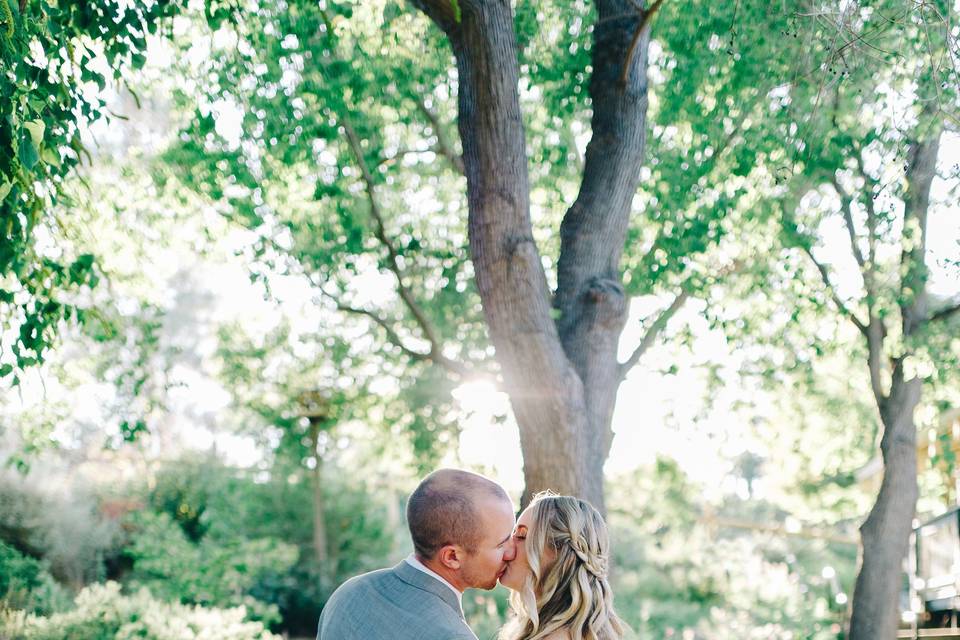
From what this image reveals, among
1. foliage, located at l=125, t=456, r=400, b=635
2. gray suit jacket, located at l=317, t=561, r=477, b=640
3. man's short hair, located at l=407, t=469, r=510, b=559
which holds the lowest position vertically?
gray suit jacket, located at l=317, t=561, r=477, b=640

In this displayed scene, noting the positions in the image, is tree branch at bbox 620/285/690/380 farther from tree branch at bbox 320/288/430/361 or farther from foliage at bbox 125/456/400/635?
foliage at bbox 125/456/400/635

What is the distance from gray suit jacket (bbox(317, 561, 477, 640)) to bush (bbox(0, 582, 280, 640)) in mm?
6884

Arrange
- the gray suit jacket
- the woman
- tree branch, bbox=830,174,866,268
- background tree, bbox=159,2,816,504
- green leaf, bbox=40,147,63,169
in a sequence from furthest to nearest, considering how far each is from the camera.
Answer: tree branch, bbox=830,174,866,268
background tree, bbox=159,2,816,504
green leaf, bbox=40,147,63,169
the woman
the gray suit jacket

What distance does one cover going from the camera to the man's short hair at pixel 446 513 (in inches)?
141

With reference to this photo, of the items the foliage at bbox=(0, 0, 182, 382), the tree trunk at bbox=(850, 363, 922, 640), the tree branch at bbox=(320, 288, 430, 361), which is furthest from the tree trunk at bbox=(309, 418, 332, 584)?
the foliage at bbox=(0, 0, 182, 382)

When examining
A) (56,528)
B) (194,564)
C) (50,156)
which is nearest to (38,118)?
(50,156)

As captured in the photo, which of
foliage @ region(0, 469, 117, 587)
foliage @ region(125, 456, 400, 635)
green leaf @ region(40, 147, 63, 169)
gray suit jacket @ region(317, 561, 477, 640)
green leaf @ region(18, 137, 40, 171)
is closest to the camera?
gray suit jacket @ region(317, 561, 477, 640)

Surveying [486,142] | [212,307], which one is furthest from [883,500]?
[212,307]

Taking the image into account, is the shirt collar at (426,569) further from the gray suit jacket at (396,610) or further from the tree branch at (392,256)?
the tree branch at (392,256)

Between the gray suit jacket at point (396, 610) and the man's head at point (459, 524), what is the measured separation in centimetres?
9

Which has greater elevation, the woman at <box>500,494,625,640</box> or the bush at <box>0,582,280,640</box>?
the woman at <box>500,494,625,640</box>

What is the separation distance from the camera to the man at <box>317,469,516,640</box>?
3.44 meters

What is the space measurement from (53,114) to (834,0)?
548 centimetres

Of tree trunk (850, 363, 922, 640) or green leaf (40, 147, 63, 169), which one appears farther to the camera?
tree trunk (850, 363, 922, 640)
